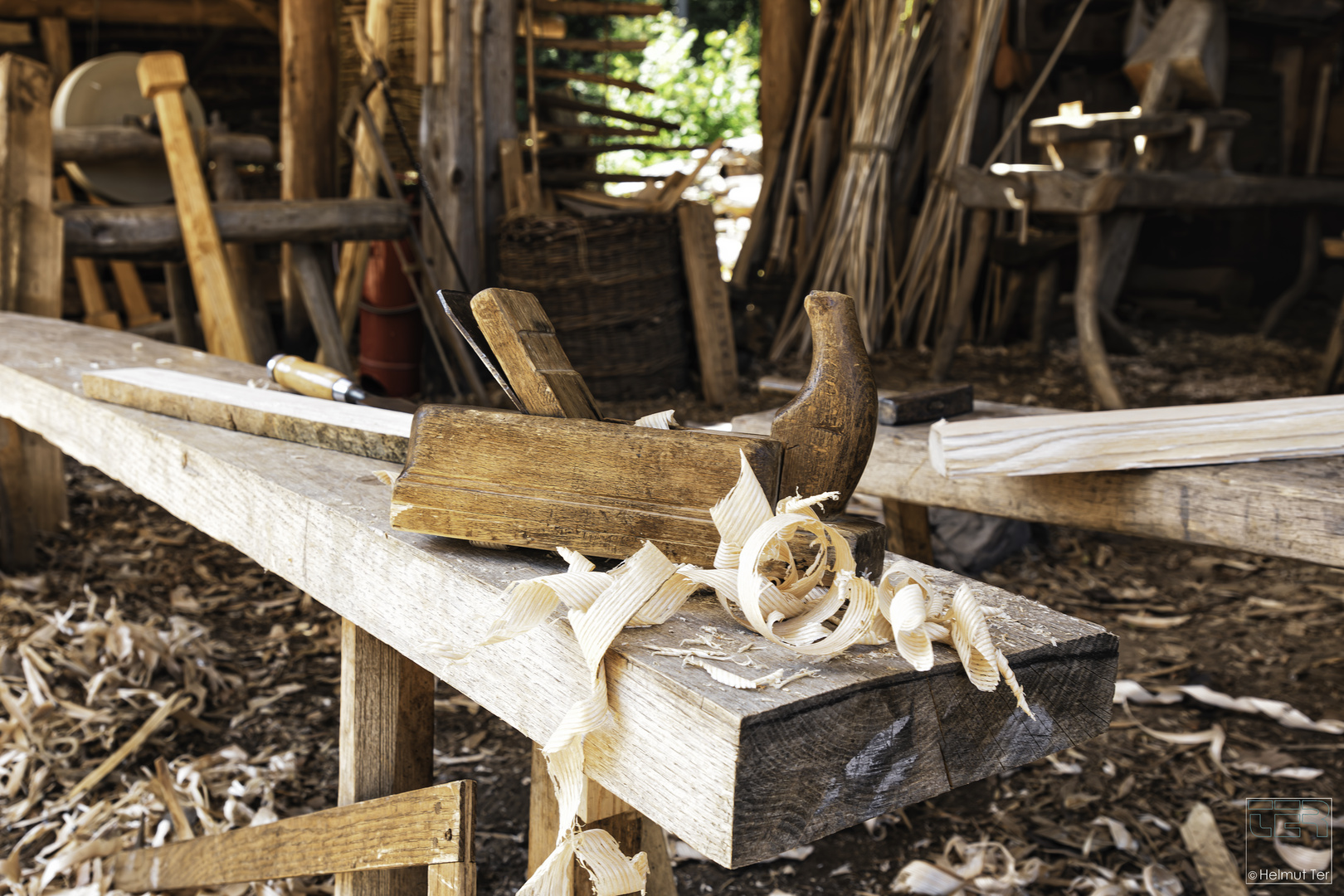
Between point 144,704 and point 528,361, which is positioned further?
point 144,704

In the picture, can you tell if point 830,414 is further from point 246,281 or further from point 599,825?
point 246,281

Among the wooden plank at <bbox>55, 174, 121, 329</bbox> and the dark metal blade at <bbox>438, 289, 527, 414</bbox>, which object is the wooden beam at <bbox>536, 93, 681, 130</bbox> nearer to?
the wooden plank at <bbox>55, 174, 121, 329</bbox>

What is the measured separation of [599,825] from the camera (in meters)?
1.18

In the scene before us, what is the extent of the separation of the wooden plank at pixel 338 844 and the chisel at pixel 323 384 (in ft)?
1.83

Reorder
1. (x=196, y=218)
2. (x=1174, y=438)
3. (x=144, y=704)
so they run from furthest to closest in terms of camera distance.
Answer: (x=196, y=218) → (x=144, y=704) → (x=1174, y=438)

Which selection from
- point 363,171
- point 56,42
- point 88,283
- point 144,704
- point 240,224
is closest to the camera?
point 144,704

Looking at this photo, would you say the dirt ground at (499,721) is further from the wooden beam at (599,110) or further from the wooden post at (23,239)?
the wooden beam at (599,110)

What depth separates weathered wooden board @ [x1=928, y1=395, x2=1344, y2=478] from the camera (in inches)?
57.1

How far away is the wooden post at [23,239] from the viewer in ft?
10.0

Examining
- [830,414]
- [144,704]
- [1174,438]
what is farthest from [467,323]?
[144,704]

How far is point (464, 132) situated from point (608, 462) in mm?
4250

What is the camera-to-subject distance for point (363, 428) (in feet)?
4.56

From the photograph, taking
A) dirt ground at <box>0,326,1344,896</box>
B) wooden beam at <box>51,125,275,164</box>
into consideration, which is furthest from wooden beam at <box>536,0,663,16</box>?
dirt ground at <box>0,326,1344,896</box>

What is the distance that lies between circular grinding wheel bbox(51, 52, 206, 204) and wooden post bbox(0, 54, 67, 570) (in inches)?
35.7
